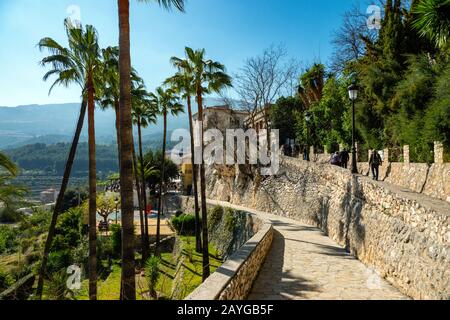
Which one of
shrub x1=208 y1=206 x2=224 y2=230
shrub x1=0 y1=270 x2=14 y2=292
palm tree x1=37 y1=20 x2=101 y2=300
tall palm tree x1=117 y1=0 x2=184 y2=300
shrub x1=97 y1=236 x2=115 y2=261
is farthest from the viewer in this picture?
shrub x1=97 y1=236 x2=115 y2=261

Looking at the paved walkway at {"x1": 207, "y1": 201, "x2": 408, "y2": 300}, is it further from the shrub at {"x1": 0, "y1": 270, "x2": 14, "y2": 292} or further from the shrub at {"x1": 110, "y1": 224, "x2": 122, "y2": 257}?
the shrub at {"x1": 110, "y1": 224, "x2": 122, "y2": 257}

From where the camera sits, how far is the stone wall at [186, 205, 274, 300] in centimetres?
548

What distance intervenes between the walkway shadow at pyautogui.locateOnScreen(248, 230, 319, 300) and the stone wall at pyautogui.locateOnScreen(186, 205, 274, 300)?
210mm

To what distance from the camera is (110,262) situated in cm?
2889

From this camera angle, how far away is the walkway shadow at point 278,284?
26.2ft

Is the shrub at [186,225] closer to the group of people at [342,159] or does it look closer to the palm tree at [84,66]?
the group of people at [342,159]

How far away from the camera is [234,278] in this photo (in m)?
6.57

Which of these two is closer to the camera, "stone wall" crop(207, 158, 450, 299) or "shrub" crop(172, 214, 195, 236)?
"stone wall" crop(207, 158, 450, 299)

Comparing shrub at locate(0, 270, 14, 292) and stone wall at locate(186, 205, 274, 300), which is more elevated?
stone wall at locate(186, 205, 274, 300)

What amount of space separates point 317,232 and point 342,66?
20.6 m

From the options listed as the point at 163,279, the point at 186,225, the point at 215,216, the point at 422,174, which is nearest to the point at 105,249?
the point at 186,225

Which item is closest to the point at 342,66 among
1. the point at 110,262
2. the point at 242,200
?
the point at 242,200

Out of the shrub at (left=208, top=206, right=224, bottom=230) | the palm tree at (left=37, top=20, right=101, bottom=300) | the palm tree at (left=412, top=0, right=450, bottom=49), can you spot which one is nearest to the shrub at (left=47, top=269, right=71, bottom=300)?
the palm tree at (left=37, top=20, right=101, bottom=300)

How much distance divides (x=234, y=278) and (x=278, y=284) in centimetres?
274
